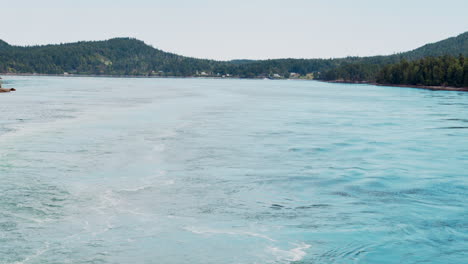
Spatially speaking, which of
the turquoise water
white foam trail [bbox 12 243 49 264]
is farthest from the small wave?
white foam trail [bbox 12 243 49 264]

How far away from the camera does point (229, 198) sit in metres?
24.8

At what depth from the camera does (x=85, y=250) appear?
17.8 metres

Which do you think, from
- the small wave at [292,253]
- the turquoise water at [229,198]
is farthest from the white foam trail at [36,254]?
the small wave at [292,253]

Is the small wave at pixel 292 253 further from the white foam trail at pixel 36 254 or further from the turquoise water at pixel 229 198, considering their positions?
the white foam trail at pixel 36 254

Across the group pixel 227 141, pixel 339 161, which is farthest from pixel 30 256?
pixel 227 141

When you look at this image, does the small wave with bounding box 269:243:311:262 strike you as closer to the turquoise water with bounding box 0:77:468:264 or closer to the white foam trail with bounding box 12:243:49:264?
the turquoise water with bounding box 0:77:468:264

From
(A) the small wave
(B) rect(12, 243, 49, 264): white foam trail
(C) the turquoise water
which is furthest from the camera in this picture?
(C) the turquoise water

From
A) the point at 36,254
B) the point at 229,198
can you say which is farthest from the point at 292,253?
the point at 36,254

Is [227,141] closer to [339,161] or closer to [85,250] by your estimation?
[339,161]

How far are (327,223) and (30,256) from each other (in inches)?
430

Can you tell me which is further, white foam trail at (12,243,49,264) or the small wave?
the small wave

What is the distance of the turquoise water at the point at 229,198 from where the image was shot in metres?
18.4

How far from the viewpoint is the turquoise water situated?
1836cm

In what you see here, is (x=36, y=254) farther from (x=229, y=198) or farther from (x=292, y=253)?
(x=229, y=198)
